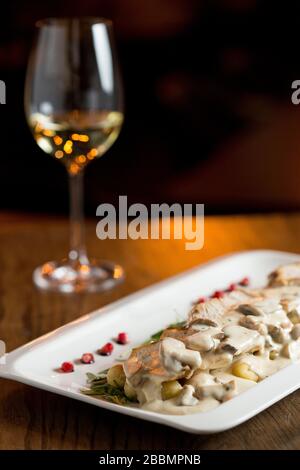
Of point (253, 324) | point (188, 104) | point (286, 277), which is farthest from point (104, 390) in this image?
point (188, 104)

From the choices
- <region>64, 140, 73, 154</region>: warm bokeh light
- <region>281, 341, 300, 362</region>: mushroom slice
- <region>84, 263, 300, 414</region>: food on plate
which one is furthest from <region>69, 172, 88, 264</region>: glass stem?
<region>281, 341, 300, 362</region>: mushroom slice

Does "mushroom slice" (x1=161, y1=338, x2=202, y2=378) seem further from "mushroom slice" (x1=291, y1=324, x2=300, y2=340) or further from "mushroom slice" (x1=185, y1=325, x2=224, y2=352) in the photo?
"mushroom slice" (x1=291, y1=324, x2=300, y2=340)

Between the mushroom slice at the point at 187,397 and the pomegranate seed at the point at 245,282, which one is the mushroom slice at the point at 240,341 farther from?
the pomegranate seed at the point at 245,282

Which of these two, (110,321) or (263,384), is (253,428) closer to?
(263,384)

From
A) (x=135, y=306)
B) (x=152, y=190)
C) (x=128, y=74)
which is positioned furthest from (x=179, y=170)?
(x=135, y=306)

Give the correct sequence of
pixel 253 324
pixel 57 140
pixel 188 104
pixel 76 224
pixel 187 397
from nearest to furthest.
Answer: pixel 187 397 < pixel 253 324 < pixel 57 140 < pixel 76 224 < pixel 188 104

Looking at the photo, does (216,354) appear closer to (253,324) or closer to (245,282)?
(253,324)
